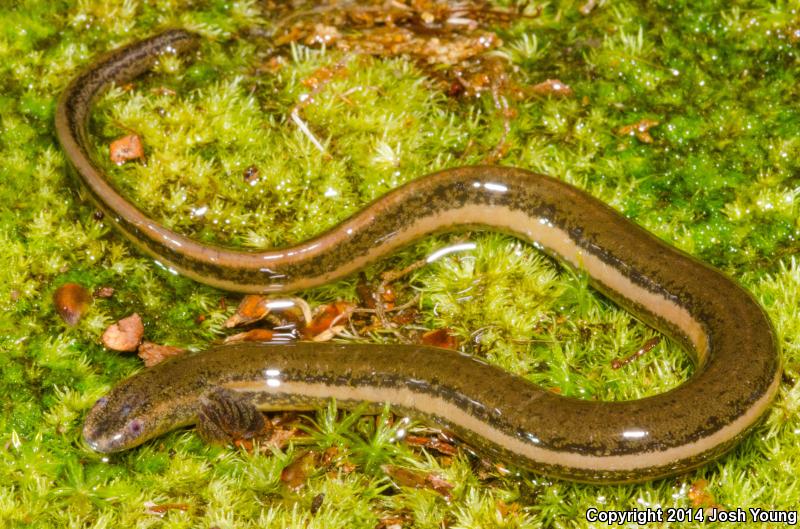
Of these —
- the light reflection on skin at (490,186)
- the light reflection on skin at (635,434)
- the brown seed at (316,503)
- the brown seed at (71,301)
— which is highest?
the light reflection on skin at (490,186)

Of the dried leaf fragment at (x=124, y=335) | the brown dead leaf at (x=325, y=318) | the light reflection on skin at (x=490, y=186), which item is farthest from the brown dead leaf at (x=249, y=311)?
the light reflection on skin at (x=490, y=186)

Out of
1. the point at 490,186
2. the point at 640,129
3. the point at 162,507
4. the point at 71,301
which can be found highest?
the point at 640,129

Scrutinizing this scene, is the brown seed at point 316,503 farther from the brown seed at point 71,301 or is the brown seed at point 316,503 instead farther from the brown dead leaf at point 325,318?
the brown seed at point 71,301

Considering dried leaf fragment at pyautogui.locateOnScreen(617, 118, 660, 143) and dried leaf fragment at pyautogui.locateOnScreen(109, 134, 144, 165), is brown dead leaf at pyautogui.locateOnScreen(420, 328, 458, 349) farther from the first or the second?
dried leaf fragment at pyautogui.locateOnScreen(109, 134, 144, 165)

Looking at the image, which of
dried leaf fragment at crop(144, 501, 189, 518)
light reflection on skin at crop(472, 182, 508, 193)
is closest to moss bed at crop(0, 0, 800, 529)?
dried leaf fragment at crop(144, 501, 189, 518)

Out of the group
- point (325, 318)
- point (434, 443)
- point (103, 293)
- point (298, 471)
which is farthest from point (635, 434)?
point (103, 293)

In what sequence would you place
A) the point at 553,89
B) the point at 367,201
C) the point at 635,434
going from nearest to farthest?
1. the point at 635,434
2. the point at 367,201
3. the point at 553,89

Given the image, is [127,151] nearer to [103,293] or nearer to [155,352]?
[103,293]
